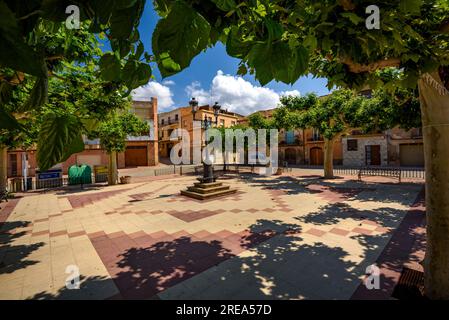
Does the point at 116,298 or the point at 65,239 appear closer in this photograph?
the point at 116,298

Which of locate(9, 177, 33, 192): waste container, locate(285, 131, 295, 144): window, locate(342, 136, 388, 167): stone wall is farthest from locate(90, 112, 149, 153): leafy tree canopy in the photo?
locate(342, 136, 388, 167): stone wall

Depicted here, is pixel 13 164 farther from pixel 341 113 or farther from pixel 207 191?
pixel 341 113

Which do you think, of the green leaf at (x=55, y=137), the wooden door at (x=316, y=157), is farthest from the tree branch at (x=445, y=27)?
the wooden door at (x=316, y=157)

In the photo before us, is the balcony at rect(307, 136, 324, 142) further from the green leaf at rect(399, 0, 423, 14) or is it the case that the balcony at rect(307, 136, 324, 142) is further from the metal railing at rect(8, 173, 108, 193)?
the green leaf at rect(399, 0, 423, 14)

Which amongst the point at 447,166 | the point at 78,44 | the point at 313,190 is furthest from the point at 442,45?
the point at 313,190

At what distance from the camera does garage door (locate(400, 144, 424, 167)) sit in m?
24.4

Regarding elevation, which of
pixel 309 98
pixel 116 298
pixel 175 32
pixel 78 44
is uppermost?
pixel 309 98

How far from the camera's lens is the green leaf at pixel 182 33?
732 mm

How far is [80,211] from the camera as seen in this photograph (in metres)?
8.79

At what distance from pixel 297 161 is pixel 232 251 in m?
30.8

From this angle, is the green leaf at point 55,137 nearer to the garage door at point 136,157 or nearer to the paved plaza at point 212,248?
the paved plaza at point 212,248

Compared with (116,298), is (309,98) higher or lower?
higher

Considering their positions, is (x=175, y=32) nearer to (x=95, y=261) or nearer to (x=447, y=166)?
(x=447, y=166)

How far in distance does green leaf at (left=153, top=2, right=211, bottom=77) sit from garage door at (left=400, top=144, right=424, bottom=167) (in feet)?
104
